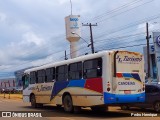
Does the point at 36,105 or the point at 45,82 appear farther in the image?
the point at 36,105

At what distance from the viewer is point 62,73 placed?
22.4 m

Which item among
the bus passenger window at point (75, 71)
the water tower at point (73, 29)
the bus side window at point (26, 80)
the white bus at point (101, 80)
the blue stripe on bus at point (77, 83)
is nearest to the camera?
the white bus at point (101, 80)

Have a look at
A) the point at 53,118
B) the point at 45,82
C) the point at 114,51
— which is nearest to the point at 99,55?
the point at 114,51

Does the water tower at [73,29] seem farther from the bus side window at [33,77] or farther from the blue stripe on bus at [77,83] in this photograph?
the blue stripe on bus at [77,83]

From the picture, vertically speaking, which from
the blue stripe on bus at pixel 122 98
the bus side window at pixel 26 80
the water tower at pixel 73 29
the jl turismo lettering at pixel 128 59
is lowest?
the blue stripe on bus at pixel 122 98

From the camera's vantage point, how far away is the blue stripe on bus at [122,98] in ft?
59.9

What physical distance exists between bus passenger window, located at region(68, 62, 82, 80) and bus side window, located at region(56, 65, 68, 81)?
444mm

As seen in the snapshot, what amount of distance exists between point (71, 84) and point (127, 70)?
11.8 ft

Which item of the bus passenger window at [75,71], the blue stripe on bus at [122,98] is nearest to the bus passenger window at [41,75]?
the bus passenger window at [75,71]

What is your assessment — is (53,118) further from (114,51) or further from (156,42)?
(156,42)

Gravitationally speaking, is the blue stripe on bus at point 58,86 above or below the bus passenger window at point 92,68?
below

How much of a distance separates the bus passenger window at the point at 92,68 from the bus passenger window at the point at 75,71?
55cm

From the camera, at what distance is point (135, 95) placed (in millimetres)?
19234

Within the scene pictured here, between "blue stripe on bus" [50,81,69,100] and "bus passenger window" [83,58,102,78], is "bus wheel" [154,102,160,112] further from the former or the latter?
"blue stripe on bus" [50,81,69,100]
